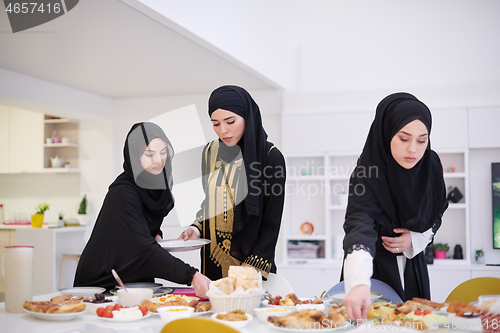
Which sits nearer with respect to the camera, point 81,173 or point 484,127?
point 484,127

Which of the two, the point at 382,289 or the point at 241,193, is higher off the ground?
the point at 241,193

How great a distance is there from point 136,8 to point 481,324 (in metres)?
2.53

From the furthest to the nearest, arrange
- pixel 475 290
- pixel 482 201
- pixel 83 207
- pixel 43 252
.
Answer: pixel 83 207
pixel 43 252
pixel 482 201
pixel 475 290

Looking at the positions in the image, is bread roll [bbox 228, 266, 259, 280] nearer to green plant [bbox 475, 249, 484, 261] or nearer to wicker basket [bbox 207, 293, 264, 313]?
wicker basket [bbox 207, 293, 264, 313]

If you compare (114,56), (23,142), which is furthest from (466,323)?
(23,142)

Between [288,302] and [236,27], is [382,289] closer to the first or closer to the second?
[288,302]

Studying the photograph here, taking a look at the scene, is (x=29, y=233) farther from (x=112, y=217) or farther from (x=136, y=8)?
(x=112, y=217)

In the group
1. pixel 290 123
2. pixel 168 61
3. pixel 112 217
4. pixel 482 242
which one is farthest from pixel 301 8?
pixel 112 217

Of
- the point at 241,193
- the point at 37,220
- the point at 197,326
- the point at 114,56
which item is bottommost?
the point at 37,220

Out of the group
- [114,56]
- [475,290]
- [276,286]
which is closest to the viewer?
[475,290]

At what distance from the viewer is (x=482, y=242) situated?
4.75 meters

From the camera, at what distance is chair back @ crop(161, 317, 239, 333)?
1064 mm

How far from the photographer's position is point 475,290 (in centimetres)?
173

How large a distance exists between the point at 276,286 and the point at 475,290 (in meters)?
0.76
